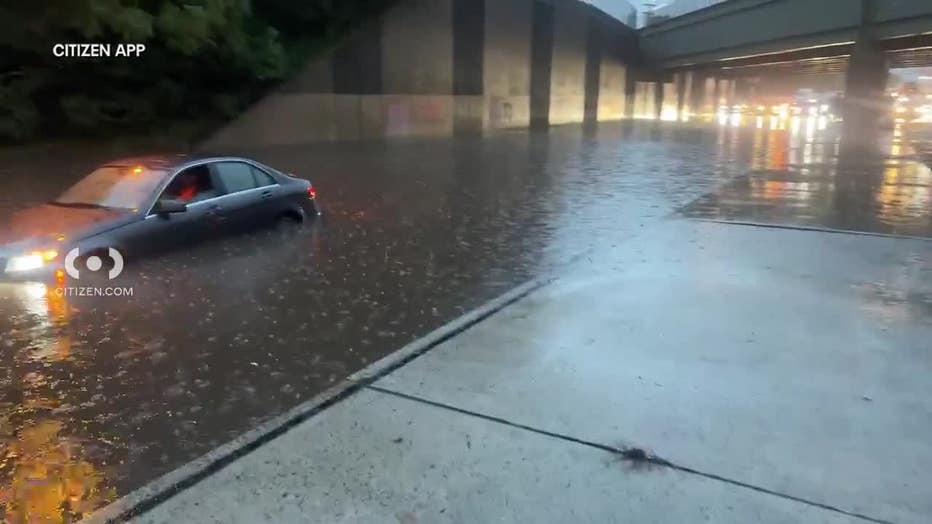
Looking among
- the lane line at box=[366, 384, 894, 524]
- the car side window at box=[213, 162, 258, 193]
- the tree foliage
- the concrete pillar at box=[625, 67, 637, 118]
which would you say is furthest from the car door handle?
the concrete pillar at box=[625, 67, 637, 118]

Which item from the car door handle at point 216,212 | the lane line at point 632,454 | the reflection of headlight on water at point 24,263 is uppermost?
the car door handle at point 216,212

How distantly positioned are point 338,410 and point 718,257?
6123 mm

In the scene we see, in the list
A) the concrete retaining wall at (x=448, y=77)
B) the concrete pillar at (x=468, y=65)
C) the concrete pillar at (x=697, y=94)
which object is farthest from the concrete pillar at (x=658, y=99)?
the concrete pillar at (x=468, y=65)

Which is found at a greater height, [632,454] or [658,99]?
[658,99]

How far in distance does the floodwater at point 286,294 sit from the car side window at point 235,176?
0.80 metres

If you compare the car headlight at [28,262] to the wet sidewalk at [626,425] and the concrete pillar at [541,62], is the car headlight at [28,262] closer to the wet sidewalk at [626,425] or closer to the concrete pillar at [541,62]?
the wet sidewalk at [626,425]

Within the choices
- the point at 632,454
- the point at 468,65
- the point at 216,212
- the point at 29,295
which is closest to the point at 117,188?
the point at 216,212

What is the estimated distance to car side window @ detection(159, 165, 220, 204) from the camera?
980 centimetres

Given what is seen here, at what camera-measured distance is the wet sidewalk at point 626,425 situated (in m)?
3.95

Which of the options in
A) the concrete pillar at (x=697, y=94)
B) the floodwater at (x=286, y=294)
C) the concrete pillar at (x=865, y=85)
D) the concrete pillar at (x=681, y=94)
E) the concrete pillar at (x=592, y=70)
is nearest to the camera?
the floodwater at (x=286, y=294)

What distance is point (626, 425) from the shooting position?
4855 mm

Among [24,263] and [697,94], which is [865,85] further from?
[24,263]

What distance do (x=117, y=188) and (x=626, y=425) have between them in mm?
7357

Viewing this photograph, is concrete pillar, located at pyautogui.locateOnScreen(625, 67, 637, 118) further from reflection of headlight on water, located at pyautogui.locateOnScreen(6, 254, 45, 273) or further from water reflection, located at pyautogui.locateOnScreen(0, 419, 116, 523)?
water reflection, located at pyautogui.locateOnScreen(0, 419, 116, 523)
